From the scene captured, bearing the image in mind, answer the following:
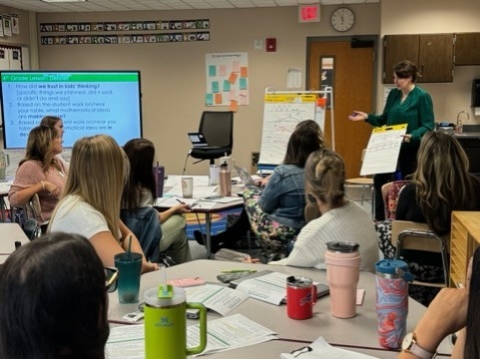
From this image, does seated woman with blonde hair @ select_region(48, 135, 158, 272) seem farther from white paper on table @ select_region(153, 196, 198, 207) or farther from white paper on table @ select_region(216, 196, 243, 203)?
white paper on table @ select_region(216, 196, 243, 203)

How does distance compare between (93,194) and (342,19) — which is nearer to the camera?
(93,194)

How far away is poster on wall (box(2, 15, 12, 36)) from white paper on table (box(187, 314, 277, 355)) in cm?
717

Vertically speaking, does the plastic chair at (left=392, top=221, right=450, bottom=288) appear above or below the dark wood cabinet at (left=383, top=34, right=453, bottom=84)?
below

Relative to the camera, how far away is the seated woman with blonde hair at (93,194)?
83.9 inches

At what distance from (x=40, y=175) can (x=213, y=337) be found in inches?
98.8

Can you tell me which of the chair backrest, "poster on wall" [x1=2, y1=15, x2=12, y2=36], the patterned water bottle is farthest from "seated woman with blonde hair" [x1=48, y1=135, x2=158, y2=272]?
"poster on wall" [x1=2, y1=15, x2=12, y2=36]

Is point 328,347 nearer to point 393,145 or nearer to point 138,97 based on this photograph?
point 393,145

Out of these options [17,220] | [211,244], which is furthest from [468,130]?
[17,220]

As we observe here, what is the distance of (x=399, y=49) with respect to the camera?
6.84m

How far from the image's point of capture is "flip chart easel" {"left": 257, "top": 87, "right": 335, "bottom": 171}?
18.4 ft

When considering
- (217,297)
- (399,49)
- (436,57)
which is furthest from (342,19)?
(217,297)

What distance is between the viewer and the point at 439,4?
22.3 feet

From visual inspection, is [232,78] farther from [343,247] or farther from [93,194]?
[343,247]

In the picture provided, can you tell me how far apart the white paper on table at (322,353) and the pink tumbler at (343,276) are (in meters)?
0.21
